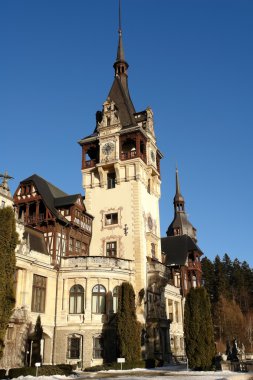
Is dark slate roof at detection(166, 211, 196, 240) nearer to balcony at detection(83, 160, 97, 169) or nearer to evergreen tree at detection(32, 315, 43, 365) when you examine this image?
balcony at detection(83, 160, 97, 169)

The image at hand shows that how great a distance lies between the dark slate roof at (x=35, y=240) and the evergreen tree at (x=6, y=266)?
10.3 metres

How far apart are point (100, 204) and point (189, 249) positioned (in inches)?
770

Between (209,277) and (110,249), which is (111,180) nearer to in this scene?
(110,249)

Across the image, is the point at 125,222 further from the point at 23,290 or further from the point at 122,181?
the point at 23,290

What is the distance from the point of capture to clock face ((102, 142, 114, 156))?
47.1 m

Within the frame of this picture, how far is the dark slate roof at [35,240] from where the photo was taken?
36.6 metres

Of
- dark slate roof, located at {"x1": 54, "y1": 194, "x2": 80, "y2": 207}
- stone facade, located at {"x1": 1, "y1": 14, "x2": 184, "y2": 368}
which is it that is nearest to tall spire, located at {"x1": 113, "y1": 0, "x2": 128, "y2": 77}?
stone facade, located at {"x1": 1, "y1": 14, "x2": 184, "y2": 368}

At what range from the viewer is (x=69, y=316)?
1452 inches

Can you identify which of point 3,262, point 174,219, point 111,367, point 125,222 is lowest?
point 111,367

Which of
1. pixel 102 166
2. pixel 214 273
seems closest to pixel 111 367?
pixel 102 166

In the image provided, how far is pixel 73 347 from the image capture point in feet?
119

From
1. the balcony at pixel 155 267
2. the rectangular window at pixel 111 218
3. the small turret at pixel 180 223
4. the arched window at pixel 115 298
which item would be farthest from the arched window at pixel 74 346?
the small turret at pixel 180 223

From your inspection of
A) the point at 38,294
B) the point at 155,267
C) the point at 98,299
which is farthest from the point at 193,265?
the point at 38,294

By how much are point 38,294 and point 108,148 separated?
18581mm
